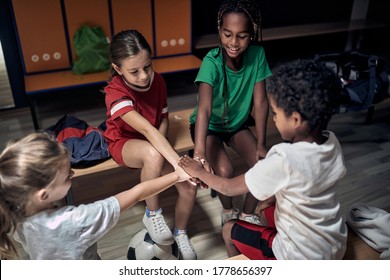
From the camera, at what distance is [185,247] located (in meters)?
1.93

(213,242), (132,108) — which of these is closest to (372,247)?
(213,242)

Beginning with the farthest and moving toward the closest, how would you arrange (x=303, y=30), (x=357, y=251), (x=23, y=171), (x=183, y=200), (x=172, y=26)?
(x=303, y=30), (x=172, y=26), (x=183, y=200), (x=357, y=251), (x=23, y=171)

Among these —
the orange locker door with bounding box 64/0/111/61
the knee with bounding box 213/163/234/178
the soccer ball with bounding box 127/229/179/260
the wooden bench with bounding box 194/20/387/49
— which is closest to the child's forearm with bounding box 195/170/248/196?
the knee with bounding box 213/163/234/178

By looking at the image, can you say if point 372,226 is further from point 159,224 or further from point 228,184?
point 159,224

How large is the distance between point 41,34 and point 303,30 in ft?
8.52

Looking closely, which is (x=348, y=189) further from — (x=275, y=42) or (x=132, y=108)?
(x=275, y=42)

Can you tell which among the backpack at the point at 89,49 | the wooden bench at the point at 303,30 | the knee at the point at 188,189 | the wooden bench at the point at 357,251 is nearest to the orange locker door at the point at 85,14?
the backpack at the point at 89,49

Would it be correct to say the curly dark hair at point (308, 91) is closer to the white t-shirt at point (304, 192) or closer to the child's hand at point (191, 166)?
the white t-shirt at point (304, 192)

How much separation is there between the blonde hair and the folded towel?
1.19 m

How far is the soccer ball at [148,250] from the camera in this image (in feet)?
5.90

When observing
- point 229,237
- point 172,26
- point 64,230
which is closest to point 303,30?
point 172,26

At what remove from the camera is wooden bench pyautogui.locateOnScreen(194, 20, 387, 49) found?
384 cm

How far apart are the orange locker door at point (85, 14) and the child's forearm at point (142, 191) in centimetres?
215
